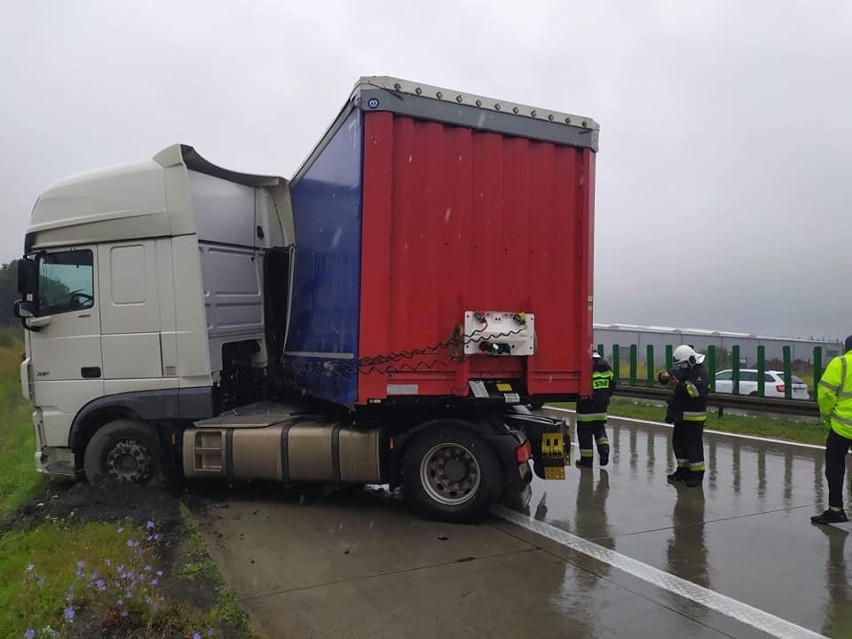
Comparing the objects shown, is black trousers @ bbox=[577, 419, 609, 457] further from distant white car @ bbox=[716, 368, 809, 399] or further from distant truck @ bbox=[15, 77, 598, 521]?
distant white car @ bbox=[716, 368, 809, 399]

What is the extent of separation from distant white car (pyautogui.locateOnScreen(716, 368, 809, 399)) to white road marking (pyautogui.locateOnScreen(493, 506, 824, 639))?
40.5ft

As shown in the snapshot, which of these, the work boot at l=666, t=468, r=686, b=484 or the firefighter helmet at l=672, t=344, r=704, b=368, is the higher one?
the firefighter helmet at l=672, t=344, r=704, b=368

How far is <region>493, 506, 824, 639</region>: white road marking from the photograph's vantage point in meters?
3.70

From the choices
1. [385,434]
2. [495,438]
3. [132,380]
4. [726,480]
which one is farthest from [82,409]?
[726,480]

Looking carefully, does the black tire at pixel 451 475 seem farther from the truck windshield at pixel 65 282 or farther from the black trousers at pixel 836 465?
the truck windshield at pixel 65 282

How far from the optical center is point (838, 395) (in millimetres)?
5840

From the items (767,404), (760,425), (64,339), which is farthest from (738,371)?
(64,339)

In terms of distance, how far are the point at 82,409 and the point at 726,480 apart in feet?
22.8

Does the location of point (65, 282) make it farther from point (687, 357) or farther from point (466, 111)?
point (687, 357)

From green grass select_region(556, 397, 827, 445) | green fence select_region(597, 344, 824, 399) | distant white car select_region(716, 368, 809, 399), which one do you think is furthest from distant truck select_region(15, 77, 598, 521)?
distant white car select_region(716, 368, 809, 399)

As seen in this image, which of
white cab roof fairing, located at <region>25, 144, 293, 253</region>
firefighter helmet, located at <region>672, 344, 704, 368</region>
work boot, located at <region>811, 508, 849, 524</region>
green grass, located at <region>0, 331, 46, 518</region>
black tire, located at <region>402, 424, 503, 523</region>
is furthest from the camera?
firefighter helmet, located at <region>672, 344, 704, 368</region>

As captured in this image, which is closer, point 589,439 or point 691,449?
point 691,449

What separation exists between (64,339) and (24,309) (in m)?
0.48

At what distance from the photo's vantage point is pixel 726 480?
7.48m
